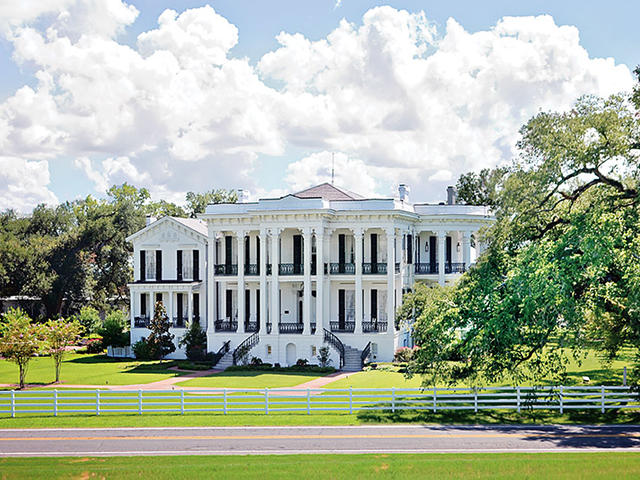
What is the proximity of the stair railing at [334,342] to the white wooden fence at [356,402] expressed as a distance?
1516 cm

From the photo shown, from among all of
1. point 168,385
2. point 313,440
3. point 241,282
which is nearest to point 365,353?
point 241,282

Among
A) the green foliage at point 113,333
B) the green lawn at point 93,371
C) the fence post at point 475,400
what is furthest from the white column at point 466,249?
the fence post at point 475,400

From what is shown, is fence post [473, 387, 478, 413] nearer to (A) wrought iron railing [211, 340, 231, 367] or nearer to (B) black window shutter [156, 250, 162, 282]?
(A) wrought iron railing [211, 340, 231, 367]

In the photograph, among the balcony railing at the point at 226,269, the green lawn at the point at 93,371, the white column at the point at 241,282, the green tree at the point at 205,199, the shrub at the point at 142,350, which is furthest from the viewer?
the green tree at the point at 205,199

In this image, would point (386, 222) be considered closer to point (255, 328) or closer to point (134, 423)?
point (255, 328)

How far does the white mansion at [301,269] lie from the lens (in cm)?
4866

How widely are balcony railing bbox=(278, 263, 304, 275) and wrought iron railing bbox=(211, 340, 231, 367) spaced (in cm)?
589

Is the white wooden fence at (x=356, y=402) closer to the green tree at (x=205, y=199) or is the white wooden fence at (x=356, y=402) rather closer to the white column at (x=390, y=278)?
the white column at (x=390, y=278)

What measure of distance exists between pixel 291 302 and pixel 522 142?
26111 millimetres

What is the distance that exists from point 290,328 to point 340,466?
27.9 metres

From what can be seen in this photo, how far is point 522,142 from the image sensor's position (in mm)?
29500

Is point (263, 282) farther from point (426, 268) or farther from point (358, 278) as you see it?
point (426, 268)

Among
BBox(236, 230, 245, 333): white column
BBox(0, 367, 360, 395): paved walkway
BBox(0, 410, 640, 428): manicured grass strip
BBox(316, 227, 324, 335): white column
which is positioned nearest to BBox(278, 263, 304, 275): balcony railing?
BBox(316, 227, 324, 335): white column

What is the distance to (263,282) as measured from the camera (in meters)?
49.8
